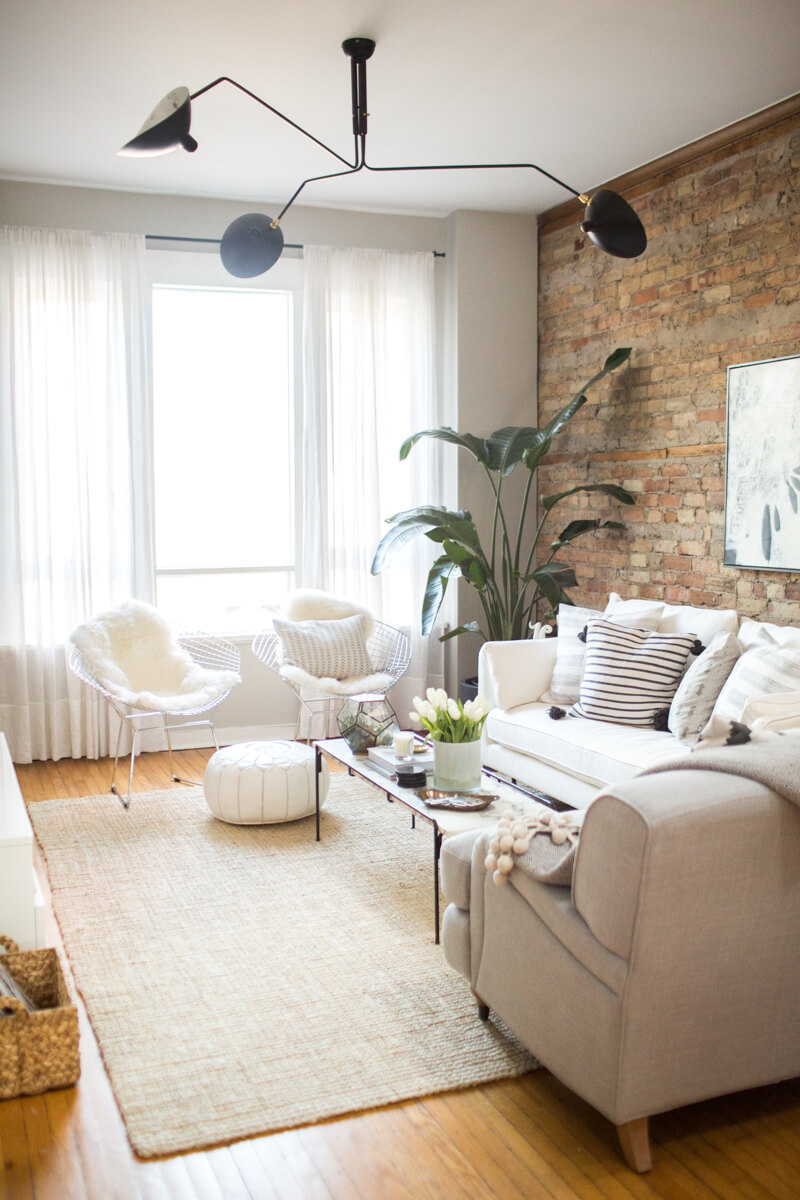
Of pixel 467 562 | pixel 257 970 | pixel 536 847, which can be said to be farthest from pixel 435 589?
pixel 536 847

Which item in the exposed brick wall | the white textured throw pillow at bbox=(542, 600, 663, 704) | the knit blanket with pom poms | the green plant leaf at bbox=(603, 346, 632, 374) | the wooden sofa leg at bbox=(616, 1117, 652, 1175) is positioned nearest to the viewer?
the wooden sofa leg at bbox=(616, 1117, 652, 1175)

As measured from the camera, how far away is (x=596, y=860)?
6.89 ft

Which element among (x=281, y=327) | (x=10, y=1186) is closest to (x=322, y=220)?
(x=281, y=327)

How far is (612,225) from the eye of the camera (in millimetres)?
3572

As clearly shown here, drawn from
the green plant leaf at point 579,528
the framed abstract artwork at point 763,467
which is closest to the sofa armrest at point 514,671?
the green plant leaf at point 579,528

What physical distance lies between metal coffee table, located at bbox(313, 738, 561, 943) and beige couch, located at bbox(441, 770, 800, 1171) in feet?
2.42

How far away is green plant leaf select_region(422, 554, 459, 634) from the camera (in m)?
5.45

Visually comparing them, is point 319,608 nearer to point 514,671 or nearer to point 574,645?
point 514,671

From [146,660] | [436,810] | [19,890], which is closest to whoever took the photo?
[19,890]

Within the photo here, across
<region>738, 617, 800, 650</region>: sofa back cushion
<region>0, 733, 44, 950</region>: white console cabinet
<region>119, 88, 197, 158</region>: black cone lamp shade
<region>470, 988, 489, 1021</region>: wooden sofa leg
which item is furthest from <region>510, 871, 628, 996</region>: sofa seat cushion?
<region>119, 88, 197, 158</region>: black cone lamp shade

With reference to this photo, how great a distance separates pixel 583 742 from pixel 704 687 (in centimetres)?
50

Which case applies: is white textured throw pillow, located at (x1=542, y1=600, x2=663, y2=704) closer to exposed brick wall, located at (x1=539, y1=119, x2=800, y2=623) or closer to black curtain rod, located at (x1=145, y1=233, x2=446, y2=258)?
exposed brick wall, located at (x1=539, y1=119, x2=800, y2=623)

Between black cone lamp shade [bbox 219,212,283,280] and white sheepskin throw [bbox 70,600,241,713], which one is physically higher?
black cone lamp shade [bbox 219,212,283,280]

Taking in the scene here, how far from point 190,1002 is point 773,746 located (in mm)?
1692
